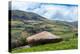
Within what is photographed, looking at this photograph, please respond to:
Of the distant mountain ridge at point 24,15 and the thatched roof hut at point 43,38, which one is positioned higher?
the distant mountain ridge at point 24,15

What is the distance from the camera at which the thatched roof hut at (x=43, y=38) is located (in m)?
1.59

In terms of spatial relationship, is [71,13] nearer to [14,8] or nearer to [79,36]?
[79,36]

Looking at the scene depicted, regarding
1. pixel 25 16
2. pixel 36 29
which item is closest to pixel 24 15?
pixel 25 16

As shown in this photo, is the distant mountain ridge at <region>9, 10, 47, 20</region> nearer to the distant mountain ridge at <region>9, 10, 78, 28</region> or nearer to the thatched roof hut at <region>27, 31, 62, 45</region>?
the distant mountain ridge at <region>9, 10, 78, 28</region>

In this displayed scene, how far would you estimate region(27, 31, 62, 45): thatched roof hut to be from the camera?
1.59 m

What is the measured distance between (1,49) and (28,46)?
0.27m

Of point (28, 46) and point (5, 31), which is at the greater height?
point (5, 31)

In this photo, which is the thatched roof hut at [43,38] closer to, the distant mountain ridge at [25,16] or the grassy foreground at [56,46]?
the grassy foreground at [56,46]

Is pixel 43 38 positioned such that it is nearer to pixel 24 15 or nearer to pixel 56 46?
pixel 56 46

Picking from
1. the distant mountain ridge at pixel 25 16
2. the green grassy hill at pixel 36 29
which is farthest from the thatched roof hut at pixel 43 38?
the distant mountain ridge at pixel 25 16

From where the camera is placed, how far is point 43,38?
162cm

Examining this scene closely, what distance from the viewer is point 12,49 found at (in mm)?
1517

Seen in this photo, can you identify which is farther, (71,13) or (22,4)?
(71,13)

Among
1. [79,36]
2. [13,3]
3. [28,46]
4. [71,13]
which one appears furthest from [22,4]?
[79,36]
